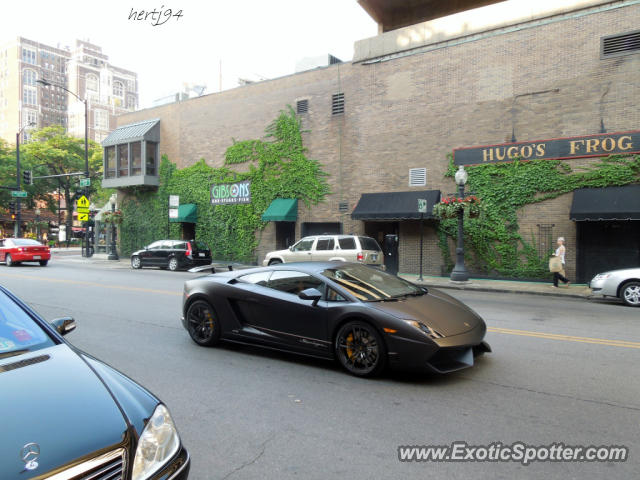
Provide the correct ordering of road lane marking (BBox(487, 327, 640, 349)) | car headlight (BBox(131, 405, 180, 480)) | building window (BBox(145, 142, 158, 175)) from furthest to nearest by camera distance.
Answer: building window (BBox(145, 142, 158, 175)) < road lane marking (BBox(487, 327, 640, 349)) < car headlight (BBox(131, 405, 180, 480))

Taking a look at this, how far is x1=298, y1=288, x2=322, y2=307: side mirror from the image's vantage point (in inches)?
212

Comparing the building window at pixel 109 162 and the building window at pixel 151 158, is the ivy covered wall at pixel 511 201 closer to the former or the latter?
the building window at pixel 151 158

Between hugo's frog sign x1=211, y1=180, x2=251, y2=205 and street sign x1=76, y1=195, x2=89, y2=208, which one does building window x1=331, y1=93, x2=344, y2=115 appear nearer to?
hugo's frog sign x1=211, y1=180, x2=251, y2=205

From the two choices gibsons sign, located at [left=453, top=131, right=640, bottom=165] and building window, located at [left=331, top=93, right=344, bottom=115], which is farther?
building window, located at [left=331, top=93, right=344, bottom=115]

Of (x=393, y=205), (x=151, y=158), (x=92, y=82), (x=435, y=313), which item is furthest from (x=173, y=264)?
(x=92, y=82)

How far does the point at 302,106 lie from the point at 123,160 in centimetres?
1464

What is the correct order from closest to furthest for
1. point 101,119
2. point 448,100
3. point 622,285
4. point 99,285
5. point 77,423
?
point 77,423 < point 622,285 < point 99,285 < point 448,100 < point 101,119

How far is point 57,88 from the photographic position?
113 meters

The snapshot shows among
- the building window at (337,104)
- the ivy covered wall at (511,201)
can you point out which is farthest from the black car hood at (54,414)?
the building window at (337,104)

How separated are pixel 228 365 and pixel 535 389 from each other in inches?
138

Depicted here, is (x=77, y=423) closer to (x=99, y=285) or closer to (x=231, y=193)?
(x=99, y=285)

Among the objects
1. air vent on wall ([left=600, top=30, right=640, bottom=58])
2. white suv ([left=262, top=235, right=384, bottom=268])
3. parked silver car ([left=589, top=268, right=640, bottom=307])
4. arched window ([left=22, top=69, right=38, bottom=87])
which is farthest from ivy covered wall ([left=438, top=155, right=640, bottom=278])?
arched window ([left=22, top=69, right=38, bottom=87])

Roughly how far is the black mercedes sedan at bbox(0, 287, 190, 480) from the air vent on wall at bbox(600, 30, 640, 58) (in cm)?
1865

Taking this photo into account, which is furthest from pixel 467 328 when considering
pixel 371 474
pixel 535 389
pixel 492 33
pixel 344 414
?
pixel 492 33
